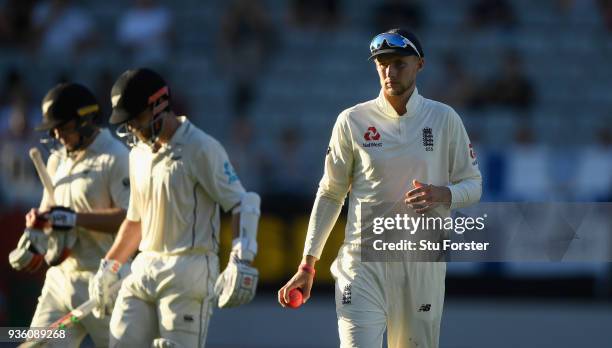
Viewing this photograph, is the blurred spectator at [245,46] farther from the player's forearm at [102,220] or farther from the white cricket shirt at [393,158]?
the white cricket shirt at [393,158]

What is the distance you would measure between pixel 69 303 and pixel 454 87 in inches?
346

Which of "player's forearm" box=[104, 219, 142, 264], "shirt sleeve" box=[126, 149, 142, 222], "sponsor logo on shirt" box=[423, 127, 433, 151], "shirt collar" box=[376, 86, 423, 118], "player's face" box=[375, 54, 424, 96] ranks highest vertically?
"player's face" box=[375, 54, 424, 96]

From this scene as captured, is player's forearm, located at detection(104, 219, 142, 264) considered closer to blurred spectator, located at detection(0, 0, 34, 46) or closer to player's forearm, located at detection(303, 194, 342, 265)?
player's forearm, located at detection(303, 194, 342, 265)

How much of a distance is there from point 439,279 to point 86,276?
2.57 meters

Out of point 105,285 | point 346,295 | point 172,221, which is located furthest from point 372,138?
point 105,285

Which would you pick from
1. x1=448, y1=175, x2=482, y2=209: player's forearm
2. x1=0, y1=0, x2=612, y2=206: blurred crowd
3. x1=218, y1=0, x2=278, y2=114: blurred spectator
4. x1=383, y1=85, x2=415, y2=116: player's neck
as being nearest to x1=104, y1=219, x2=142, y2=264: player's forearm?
x1=383, y1=85, x2=415, y2=116: player's neck

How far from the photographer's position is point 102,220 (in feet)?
26.8

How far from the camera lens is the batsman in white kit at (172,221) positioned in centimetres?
741

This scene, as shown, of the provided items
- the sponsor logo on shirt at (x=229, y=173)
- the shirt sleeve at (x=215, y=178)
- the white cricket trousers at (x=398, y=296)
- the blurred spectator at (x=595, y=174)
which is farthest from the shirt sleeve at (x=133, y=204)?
the blurred spectator at (x=595, y=174)

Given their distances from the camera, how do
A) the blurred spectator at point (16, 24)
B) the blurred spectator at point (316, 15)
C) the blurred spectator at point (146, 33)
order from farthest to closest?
the blurred spectator at point (316, 15)
the blurred spectator at point (16, 24)
the blurred spectator at point (146, 33)

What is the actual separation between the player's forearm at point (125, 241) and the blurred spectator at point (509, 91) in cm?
883

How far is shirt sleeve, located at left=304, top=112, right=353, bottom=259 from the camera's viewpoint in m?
6.95

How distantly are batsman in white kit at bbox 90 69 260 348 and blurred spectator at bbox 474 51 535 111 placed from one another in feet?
29.3

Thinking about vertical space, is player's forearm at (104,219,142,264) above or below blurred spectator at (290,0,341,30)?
below
